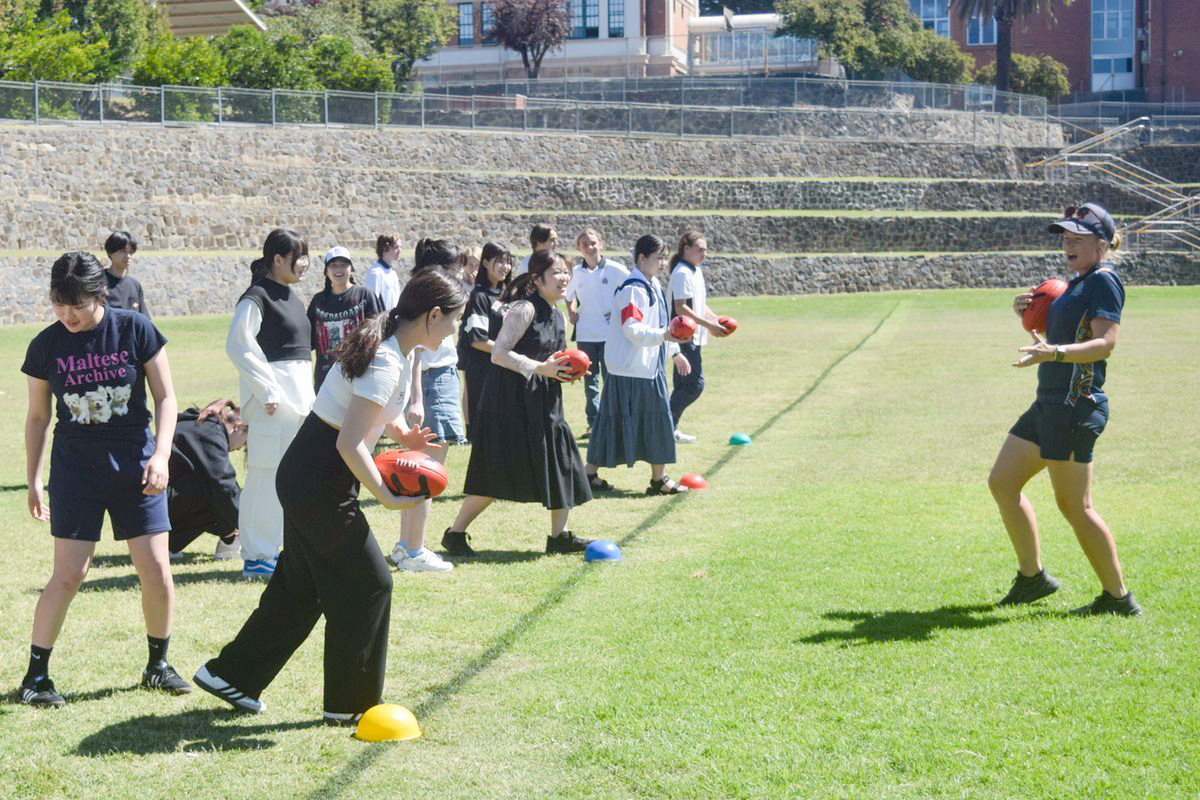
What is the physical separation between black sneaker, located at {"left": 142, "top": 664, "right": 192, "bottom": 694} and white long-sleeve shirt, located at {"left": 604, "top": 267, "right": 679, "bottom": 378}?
4.89 metres

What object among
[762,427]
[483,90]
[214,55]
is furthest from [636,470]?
[483,90]

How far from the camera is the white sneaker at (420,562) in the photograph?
8078mm

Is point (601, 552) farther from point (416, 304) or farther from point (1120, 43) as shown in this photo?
point (1120, 43)

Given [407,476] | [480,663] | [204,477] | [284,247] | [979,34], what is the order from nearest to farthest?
1. [407,476]
2. [480,663]
3. [284,247]
4. [204,477]
5. [979,34]

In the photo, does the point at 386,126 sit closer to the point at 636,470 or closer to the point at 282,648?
the point at 636,470

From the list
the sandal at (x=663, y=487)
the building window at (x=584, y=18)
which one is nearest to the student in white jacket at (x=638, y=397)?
the sandal at (x=663, y=487)

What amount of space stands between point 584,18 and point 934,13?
A: 23891mm

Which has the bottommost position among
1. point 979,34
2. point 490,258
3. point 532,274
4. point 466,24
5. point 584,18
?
point 532,274

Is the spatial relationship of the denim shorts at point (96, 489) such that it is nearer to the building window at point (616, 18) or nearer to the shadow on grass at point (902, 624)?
the shadow on grass at point (902, 624)

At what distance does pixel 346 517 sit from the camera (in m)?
5.26

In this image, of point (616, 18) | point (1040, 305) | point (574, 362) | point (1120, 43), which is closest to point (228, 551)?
point (574, 362)

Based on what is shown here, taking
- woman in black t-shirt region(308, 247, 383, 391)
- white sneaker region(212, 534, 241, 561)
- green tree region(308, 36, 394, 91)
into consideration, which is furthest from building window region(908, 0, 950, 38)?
white sneaker region(212, 534, 241, 561)

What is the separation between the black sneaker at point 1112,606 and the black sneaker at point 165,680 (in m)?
4.15

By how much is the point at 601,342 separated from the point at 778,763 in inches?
320
